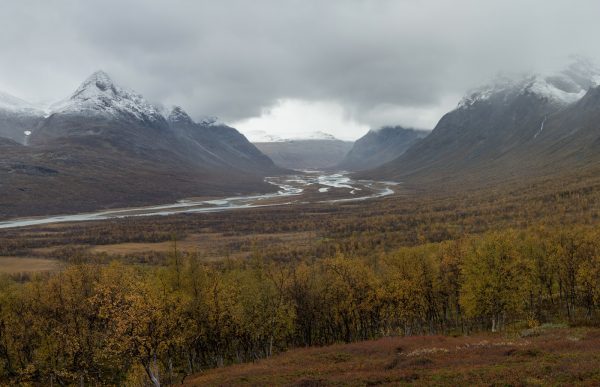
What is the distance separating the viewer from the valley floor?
96.9 ft

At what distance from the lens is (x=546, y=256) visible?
67.6 m

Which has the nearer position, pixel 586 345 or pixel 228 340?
pixel 586 345

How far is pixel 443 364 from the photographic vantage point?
3628 cm

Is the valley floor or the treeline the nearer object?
the valley floor

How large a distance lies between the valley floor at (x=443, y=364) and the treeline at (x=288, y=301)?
24.2 feet

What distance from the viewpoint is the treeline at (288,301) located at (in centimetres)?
4812

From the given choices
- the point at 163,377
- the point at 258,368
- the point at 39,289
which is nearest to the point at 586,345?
the point at 258,368

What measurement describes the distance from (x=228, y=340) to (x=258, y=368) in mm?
14677

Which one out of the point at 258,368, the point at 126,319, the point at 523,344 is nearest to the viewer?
the point at 126,319

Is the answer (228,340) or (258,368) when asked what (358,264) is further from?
(258,368)

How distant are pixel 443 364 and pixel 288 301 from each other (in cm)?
2485

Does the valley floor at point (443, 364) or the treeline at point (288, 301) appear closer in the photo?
the valley floor at point (443, 364)

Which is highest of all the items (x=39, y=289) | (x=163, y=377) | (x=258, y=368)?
(x=39, y=289)

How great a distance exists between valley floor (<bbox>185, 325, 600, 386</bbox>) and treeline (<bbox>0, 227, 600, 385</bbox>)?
24.2 ft
